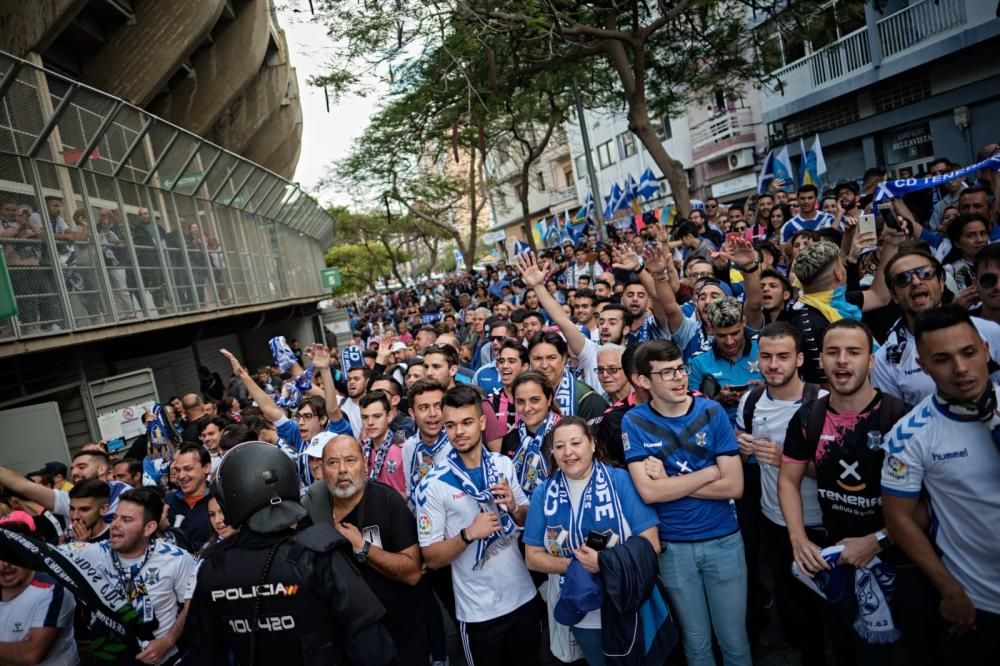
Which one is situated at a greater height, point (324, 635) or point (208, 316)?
point (208, 316)

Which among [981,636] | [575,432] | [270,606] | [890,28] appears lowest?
[981,636]

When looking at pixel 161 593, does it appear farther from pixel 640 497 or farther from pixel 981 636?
pixel 981 636

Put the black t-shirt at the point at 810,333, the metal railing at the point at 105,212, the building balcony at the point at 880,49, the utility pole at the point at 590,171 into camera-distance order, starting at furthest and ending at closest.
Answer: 1. the building balcony at the point at 880,49
2. the utility pole at the point at 590,171
3. the metal railing at the point at 105,212
4. the black t-shirt at the point at 810,333

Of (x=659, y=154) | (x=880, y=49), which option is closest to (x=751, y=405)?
(x=659, y=154)

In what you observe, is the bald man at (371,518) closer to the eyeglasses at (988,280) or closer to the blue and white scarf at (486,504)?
the blue and white scarf at (486,504)

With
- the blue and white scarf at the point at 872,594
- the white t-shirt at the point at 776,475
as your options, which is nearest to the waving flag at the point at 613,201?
the white t-shirt at the point at 776,475

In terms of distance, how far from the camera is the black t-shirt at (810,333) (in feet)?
13.0

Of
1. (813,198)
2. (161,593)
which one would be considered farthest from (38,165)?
(813,198)

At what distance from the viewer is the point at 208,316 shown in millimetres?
12539

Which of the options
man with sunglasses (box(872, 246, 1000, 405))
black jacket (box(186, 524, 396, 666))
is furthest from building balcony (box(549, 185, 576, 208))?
black jacket (box(186, 524, 396, 666))

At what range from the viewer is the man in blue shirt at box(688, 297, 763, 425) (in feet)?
13.2

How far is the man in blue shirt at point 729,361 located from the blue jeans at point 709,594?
1.01 m

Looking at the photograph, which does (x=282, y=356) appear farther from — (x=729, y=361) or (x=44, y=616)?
(x=729, y=361)

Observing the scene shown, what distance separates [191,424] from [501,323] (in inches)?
159
